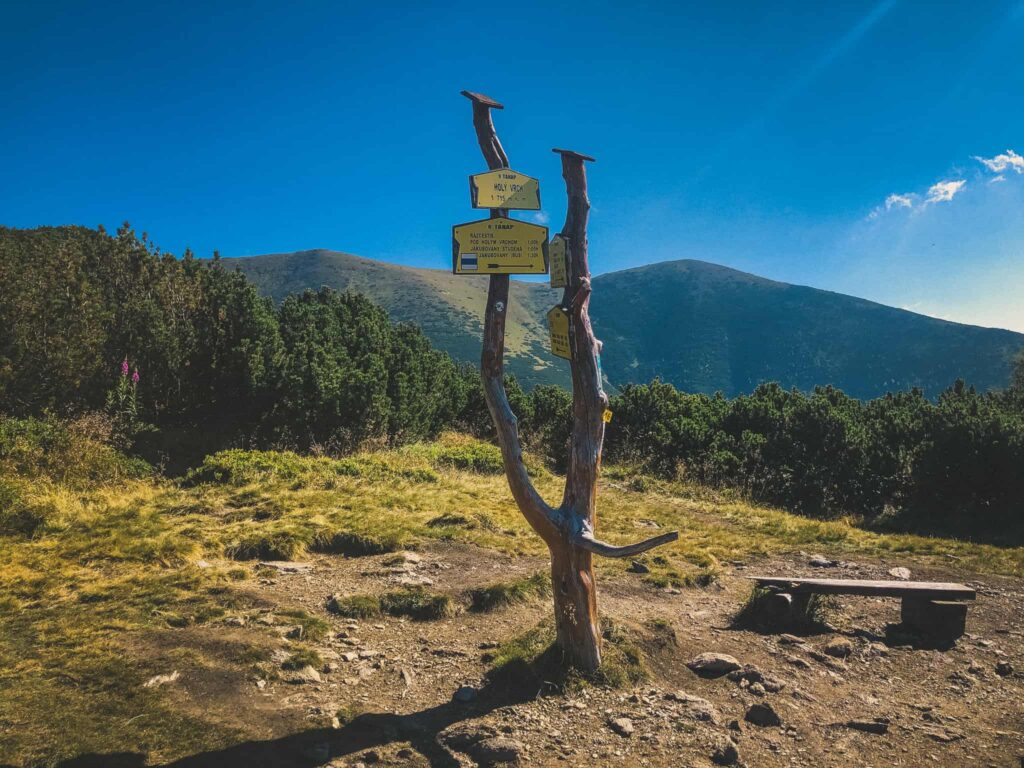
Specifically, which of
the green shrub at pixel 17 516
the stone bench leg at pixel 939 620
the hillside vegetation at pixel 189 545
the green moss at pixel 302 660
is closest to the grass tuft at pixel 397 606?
the hillside vegetation at pixel 189 545

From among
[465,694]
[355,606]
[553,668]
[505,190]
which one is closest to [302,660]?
A: [355,606]

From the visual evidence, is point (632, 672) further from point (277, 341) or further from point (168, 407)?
point (168, 407)

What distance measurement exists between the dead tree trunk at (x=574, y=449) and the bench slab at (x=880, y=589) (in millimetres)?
2565

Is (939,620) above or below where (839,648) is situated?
above

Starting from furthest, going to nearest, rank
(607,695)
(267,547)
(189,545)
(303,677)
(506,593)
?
(267,547) < (189,545) < (506,593) < (303,677) < (607,695)

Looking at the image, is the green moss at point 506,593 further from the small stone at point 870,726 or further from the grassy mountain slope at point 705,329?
the grassy mountain slope at point 705,329

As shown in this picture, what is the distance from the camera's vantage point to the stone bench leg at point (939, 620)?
585 cm

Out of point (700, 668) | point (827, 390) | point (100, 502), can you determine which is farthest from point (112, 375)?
point (827, 390)

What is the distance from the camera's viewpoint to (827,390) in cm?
2066

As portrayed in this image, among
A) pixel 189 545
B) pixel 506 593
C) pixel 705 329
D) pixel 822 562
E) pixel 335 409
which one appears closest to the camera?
pixel 506 593

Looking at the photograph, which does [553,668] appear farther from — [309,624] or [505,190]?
[505,190]

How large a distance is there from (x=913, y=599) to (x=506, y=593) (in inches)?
157

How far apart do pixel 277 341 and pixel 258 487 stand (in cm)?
588

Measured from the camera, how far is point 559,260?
188 inches
